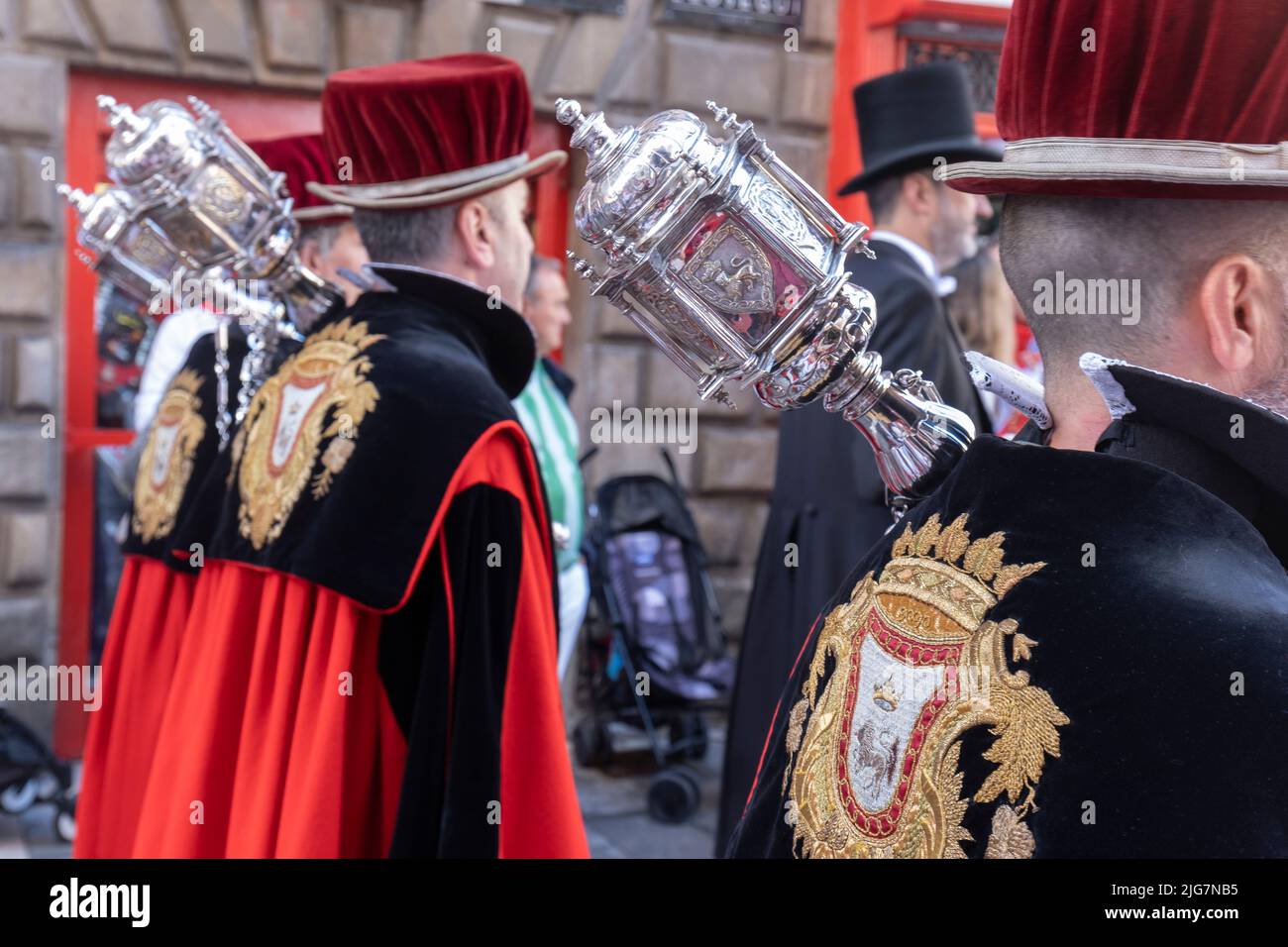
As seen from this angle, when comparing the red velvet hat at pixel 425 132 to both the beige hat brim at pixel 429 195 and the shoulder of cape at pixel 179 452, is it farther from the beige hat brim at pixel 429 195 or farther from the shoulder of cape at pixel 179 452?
the shoulder of cape at pixel 179 452

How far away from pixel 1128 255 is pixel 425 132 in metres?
1.82

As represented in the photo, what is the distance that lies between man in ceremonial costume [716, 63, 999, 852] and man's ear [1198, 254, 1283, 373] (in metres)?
2.62

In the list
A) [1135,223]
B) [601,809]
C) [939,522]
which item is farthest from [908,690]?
[601,809]

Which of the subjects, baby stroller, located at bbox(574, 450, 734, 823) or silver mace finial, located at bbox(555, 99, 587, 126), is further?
baby stroller, located at bbox(574, 450, 734, 823)

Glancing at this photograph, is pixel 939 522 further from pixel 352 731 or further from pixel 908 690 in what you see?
pixel 352 731

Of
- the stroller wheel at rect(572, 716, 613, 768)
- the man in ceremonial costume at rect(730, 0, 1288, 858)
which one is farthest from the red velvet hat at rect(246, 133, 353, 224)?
the stroller wheel at rect(572, 716, 613, 768)

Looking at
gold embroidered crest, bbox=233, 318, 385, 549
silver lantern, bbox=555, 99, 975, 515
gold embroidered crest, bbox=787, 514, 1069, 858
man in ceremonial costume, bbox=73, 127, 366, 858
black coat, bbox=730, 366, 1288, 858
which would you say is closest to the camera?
black coat, bbox=730, 366, 1288, 858

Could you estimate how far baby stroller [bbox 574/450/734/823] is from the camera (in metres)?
5.97

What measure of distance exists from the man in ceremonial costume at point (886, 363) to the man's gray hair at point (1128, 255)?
8.38ft

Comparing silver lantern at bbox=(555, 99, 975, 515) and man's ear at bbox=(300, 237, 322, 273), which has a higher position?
man's ear at bbox=(300, 237, 322, 273)

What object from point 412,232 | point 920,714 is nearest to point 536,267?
point 412,232

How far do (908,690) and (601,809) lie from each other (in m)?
4.81

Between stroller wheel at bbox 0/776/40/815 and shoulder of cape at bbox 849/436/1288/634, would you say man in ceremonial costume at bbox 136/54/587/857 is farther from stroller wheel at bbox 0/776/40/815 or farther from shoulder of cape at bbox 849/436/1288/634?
stroller wheel at bbox 0/776/40/815

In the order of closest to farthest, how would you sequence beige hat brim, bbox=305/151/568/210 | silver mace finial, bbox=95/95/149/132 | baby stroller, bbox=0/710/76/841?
beige hat brim, bbox=305/151/568/210, silver mace finial, bbox=95/95/149/132, baby stroller, bbox=0/710/76/841
